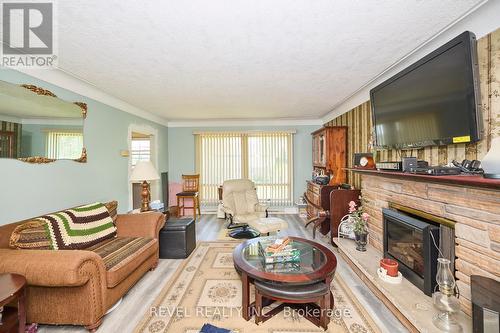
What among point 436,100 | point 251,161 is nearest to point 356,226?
point 436,100

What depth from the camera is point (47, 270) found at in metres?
1.69

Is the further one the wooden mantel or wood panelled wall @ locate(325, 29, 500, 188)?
wood panelled wall @ locate(325, 29, 500, 188)

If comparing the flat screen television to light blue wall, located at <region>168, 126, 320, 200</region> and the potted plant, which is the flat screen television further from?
light blue wall, located at <region>168, 126, 320, 200</region>

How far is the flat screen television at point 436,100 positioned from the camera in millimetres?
1615

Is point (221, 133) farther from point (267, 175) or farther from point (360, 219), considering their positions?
point (360, 219)

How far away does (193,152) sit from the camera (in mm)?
6023

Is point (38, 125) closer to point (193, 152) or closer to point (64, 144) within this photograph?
point (64, 144)

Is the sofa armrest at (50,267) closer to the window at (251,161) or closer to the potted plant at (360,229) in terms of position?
the potted plant at (360,229)

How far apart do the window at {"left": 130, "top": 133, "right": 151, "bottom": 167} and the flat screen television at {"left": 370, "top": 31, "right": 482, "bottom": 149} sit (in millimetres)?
5009

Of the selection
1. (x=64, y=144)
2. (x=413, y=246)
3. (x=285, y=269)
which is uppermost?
(x=64, y=144)

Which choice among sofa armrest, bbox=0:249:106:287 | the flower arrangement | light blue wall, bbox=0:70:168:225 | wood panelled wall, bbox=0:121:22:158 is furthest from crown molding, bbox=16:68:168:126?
the flower arrangement

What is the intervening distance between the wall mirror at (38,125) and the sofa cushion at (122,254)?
1.19 m

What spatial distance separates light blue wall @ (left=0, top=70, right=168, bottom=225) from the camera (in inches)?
84.8

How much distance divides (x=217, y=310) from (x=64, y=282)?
126 cm
